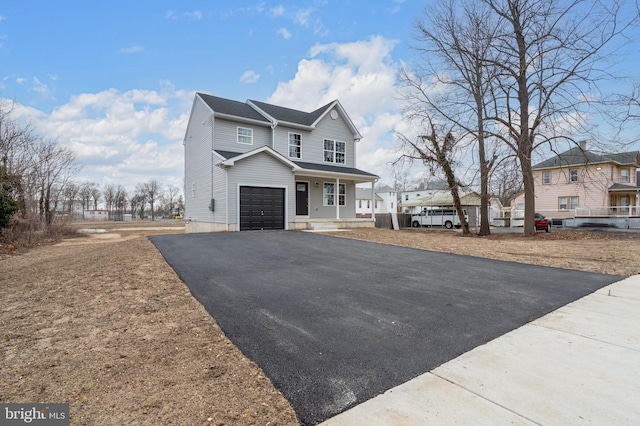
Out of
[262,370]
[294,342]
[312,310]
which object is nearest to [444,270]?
[312,310]

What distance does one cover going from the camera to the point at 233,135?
17203 millimetres

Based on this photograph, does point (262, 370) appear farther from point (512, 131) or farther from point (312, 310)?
point (512, 131)

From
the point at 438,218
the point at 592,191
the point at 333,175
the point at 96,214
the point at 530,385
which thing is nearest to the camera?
the point at 530,385

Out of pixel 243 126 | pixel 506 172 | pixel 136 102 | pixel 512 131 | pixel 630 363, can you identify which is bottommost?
pixel 630 363

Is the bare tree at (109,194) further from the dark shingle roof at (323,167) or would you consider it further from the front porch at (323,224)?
the front porch at (323,224)

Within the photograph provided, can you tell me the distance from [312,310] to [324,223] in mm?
13530

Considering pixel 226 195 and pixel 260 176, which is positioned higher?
pixel 260 176

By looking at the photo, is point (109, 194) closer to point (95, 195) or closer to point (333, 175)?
point (95, 195)

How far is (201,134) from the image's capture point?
1823 centimetres

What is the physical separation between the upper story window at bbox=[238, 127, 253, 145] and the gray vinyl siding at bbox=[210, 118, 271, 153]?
173mm

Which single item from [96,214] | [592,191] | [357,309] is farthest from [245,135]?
[96,214]

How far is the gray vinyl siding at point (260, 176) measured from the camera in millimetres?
14836

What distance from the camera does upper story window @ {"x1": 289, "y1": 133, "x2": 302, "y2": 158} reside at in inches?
748

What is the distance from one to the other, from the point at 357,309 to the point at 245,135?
15610mm
